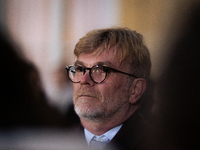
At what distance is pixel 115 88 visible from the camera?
69 cm

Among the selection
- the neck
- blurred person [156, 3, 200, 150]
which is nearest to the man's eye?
the neck

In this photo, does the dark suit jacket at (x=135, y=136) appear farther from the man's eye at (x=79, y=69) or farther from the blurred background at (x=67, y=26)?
the man's eye at (x=79, y=69)

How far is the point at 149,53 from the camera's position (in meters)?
0.71

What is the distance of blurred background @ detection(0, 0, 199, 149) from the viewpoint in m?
0.71

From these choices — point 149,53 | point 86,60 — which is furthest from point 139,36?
point 86,60

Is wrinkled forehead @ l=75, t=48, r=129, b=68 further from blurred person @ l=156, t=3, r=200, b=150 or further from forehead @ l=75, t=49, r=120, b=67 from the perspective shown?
blurred person @ l=156, t=3, r=200, b=150

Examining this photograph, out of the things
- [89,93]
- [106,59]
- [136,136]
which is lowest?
[136,136]

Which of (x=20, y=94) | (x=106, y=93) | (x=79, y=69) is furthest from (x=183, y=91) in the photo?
(x=20, y=94)

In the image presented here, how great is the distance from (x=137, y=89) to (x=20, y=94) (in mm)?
494

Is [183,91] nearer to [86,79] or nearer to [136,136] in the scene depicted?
[136,136]

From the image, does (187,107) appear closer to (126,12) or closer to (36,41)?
(126,12)

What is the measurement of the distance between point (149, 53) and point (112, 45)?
13cm

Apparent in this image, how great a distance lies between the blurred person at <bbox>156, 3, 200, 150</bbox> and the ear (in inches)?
2.2

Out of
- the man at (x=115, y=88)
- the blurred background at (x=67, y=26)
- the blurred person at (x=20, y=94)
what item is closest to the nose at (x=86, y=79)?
the man at (x=115, y=88)
